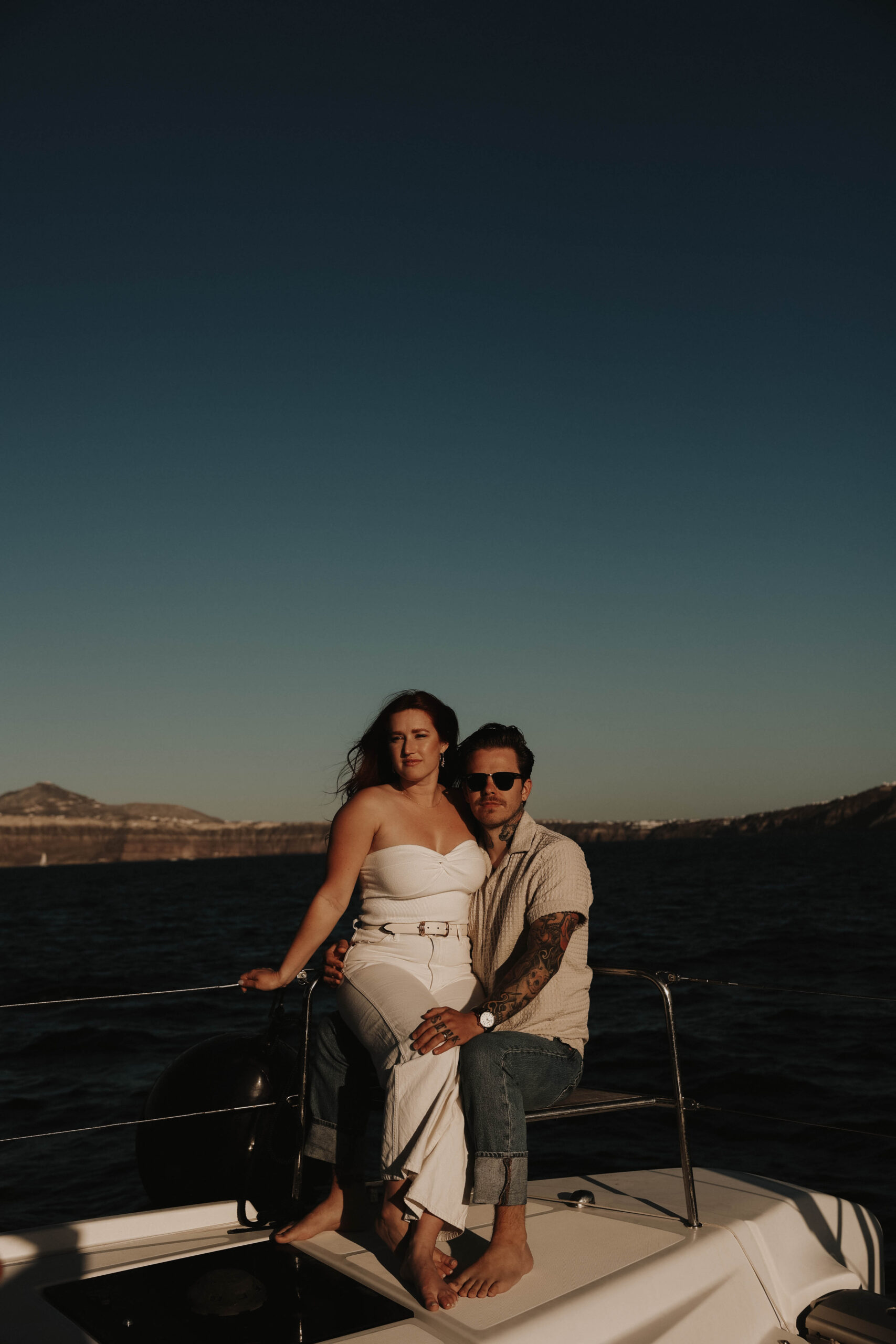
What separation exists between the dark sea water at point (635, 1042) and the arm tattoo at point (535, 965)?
427 cm

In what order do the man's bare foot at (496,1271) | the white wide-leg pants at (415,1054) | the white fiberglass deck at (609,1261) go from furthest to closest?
the white wide-leg pants at (415,1054) < the man's bare foot at (496,1271) < the white fiberglass deck at (609,1261)

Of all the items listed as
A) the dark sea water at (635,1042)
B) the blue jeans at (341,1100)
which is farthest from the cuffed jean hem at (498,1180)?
the dark sea water at (635,1042)

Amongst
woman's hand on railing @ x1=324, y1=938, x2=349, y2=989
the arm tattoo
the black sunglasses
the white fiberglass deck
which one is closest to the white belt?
woman's hand on railing @ x1=324, y1=938, x2=349, y2=989

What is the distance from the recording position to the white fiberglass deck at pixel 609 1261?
8.02 feet

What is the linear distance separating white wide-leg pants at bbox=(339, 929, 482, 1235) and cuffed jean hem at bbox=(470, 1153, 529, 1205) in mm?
53

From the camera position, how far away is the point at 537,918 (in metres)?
3.08

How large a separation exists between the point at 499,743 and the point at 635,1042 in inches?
332

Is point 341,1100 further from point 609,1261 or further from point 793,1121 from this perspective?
point 793,1121

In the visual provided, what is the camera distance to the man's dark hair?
339 centimetres

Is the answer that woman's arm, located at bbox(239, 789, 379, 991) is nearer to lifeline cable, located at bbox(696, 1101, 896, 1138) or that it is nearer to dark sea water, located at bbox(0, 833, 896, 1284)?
lifeline cable, located at bbox(696, 1101, 896, 1138)

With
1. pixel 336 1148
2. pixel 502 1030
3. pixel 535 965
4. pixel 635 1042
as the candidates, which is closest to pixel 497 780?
pixel 535 965

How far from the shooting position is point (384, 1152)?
9.09 ft

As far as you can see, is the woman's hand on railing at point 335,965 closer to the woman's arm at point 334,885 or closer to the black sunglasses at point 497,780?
the woman's arm at point 334,885

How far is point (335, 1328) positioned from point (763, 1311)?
4.16ft
